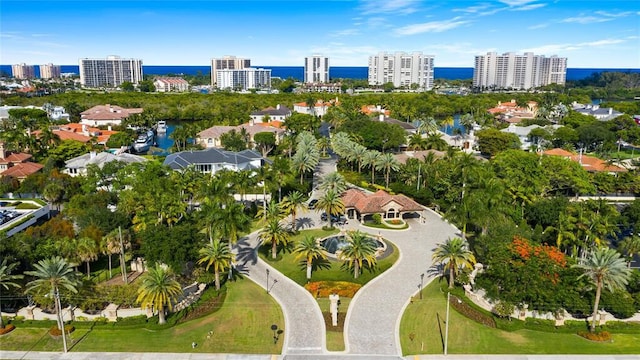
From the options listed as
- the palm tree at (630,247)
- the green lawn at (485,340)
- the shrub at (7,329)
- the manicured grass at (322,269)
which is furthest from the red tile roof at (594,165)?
the shrub at (7,329)

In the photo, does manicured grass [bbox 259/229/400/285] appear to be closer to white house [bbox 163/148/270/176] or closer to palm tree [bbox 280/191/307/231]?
palm tree [bbox 280/191/307/231]

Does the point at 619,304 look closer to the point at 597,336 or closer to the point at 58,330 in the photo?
the point at 597,336

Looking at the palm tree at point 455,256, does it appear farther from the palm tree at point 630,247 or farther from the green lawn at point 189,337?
the palm tree at point 630,247

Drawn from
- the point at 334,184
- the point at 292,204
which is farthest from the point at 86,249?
the point at 334,184

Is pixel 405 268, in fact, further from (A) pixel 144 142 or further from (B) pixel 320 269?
(A) pixel 144 142

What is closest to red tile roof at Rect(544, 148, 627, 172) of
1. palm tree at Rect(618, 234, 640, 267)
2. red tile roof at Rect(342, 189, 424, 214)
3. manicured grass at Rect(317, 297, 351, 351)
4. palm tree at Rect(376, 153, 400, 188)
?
palm tree at Rect(376, 153, 400, 188)
